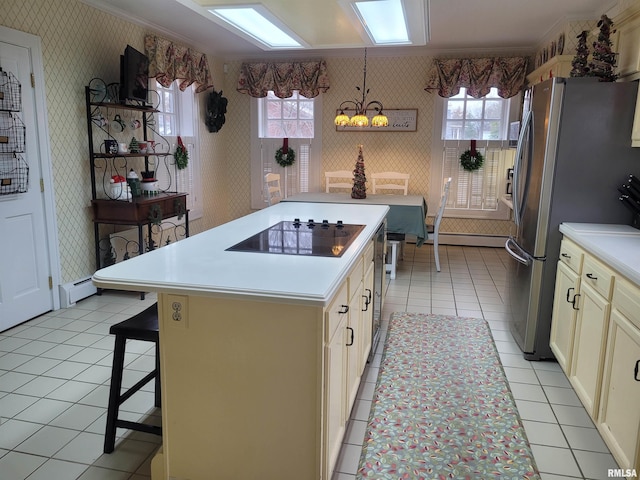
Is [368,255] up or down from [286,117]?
down

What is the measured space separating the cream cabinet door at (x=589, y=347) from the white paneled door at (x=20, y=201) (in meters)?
3.75

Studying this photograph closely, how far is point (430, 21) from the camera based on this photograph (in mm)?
4922

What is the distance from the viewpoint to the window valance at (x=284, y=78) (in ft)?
21.2

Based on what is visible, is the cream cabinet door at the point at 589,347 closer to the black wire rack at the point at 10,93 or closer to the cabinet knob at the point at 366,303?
the cabinet knob at the point at 366,303

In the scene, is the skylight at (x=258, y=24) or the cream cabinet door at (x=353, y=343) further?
the skylight at (x=258, y=24)

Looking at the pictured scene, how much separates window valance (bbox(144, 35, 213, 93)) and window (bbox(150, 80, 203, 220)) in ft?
0.59

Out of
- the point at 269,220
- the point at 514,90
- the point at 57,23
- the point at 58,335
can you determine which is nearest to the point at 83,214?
the point at 58,335

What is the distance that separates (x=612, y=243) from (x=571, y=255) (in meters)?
0.31

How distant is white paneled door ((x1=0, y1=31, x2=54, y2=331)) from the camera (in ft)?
11.1

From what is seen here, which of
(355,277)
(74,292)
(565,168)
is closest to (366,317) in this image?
(355,277)

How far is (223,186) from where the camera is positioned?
715cm

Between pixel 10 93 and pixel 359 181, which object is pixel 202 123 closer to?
pixel 359 181

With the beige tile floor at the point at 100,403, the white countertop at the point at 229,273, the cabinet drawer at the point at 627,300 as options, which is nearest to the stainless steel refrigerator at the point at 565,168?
the beige tile floor at the point at 100,403

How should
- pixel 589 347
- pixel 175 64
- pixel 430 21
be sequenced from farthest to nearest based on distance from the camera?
pixel 175 64, pixel 430 21, pixel 589 347
